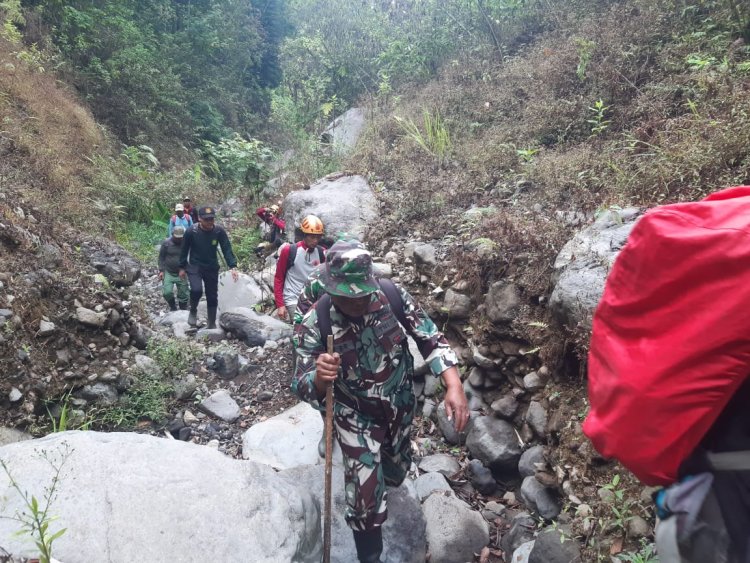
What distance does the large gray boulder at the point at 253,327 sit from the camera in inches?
251

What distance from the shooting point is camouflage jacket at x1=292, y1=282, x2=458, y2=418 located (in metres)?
2.69

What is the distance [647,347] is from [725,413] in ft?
0.81

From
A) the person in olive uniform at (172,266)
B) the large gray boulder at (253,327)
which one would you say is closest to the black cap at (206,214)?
the person in olive uniform at (172,266)

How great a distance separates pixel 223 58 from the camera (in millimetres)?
20672

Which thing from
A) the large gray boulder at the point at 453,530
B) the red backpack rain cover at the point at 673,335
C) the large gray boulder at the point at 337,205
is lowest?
the large gray boulder at the point at 453,530

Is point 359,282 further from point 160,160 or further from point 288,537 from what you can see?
point 160,160

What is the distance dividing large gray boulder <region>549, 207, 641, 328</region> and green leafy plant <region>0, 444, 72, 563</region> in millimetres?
2979

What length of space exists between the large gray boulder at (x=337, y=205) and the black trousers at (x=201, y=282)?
1914mm

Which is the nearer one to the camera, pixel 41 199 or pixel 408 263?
pixel 408 263

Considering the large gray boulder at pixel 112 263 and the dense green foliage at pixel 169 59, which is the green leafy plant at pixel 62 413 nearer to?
the large gray boulder at pixel 112 263

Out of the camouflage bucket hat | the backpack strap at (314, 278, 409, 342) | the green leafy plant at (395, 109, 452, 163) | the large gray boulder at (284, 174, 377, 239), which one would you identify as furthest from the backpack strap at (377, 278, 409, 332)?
the green leafy plant at (395, 109, 452, 163)

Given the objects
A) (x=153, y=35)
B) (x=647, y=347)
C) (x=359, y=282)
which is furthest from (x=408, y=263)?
(x=153, y=35)

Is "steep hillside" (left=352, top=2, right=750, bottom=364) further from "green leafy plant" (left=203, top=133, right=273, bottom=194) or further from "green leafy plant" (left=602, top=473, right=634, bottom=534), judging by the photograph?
"green leafy plant" (left=203, top=133, right=273, bottom=194)

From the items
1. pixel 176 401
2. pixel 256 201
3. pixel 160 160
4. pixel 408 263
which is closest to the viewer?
pixel 176 401
